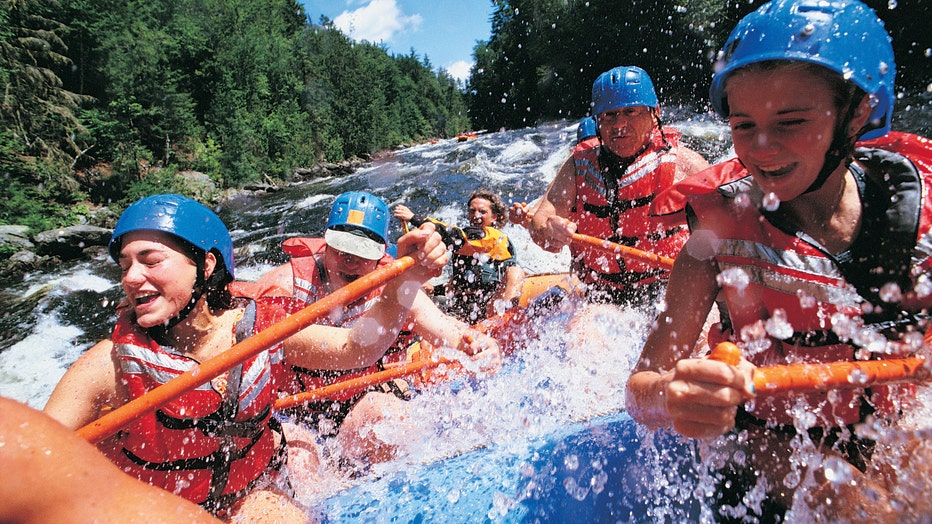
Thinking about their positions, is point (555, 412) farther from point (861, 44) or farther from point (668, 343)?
point (861, 44)

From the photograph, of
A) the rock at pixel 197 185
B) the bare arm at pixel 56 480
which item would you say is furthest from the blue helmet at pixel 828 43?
the rock at pixel 197 185

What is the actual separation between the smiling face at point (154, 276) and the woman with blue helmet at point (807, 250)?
187 cm

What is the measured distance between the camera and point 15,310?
29.7 ft

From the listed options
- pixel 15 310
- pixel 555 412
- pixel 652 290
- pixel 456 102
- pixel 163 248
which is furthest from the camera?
pixel 456 102

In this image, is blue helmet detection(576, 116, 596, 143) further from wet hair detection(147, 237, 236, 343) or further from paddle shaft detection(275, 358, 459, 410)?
wet hair detection(147, 237, 236, 343)

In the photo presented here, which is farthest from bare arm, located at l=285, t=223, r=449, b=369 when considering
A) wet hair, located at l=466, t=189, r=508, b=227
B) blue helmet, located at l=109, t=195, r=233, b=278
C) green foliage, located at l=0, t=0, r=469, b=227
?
green foliage, located at l=0, t=0, r=469, b=227

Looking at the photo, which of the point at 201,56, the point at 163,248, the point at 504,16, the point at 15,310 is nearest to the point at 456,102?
the point at 504,16

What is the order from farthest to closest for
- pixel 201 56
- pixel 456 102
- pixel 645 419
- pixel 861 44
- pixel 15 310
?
pixel 456 102
pixel 201 56
pixel 15 310
pixel 645 419
pixel 861 44

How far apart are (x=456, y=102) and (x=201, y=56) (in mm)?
66901

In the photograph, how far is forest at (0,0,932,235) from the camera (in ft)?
59.1

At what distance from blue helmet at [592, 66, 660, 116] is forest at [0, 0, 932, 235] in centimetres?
1495

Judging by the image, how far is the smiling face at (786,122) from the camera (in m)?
1.36

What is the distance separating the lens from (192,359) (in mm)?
2193

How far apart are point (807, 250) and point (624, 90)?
2.27m
